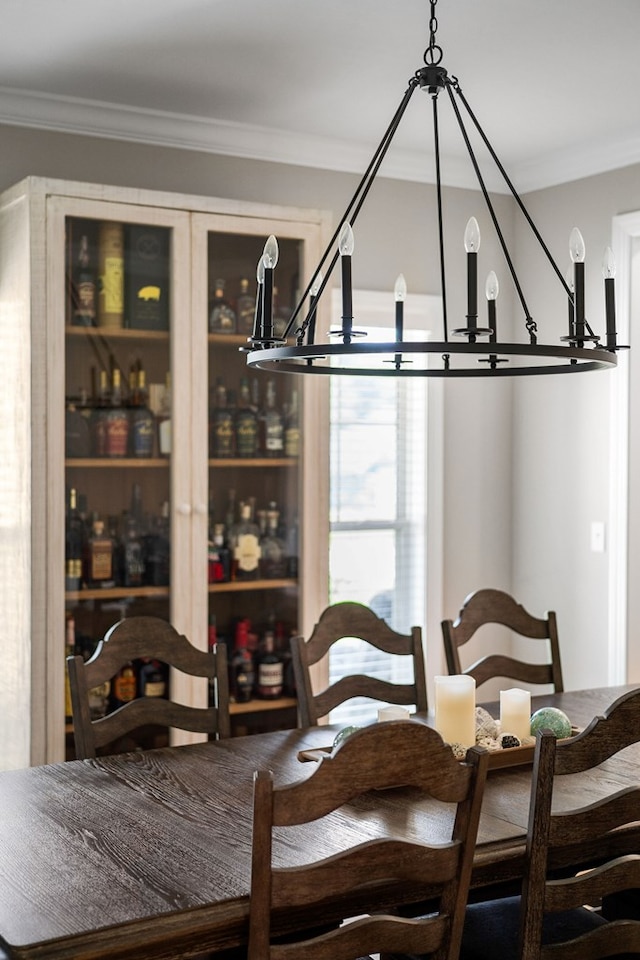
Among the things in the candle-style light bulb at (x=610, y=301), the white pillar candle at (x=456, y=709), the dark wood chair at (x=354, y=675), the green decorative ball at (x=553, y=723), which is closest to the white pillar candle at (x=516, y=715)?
the green decorative ball at (x=553, y=723)

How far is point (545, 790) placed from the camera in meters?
1.72

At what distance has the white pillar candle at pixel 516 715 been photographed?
8.09ft

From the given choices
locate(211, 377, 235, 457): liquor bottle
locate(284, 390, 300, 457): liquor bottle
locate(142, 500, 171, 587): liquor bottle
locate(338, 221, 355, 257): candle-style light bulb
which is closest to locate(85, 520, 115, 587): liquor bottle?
locate(142, 500, 171, 587): liquor bottle

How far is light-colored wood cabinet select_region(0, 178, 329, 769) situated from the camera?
3.19 metres

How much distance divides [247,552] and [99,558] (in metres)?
0.50

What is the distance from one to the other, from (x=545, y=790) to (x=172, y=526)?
193 centimetres

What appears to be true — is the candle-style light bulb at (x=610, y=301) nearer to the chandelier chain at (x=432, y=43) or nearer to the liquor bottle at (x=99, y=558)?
the chandelier chain at (x=432, y=43)

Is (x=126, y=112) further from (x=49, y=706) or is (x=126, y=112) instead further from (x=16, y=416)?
(x=49, y=706)

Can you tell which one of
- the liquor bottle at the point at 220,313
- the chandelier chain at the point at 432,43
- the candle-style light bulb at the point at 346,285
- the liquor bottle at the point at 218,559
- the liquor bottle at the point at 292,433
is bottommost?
the liquor bottle at the point at 218,559

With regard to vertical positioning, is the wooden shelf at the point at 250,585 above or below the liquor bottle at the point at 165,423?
below

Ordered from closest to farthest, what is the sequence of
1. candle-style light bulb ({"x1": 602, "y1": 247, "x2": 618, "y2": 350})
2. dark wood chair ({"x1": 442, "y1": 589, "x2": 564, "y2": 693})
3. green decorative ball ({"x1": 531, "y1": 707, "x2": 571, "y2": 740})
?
candle-style light bulb ({"x1": 602, "y1": 247, "x2": 618, "y2": 350})
green decorative ball ({"x1": 531, "y1": 707, "x2": 571, "y2": 740})
dark wood chair ({"x1": 442, "y1": 589, "x2": 564, "y2": 693})

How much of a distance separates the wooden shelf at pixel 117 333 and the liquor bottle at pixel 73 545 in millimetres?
471

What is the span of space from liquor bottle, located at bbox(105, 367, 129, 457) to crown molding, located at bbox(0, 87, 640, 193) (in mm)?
900

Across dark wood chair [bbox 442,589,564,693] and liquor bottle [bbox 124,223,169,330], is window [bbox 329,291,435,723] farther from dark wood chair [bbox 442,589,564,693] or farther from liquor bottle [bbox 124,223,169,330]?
dark wood chair [bbox 442,589,564,693]
